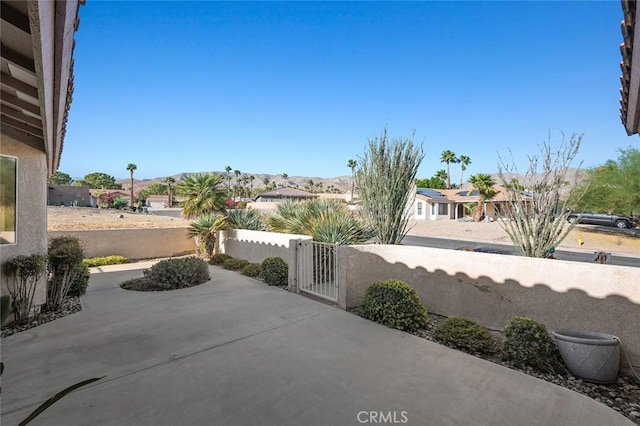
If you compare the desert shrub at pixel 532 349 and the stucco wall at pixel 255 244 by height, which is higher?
the stucco wall at pixel 255 244

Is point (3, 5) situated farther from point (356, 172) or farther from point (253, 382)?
point (356, 172)

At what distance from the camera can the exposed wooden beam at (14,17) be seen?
2.00 m

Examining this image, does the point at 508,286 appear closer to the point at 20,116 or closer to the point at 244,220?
the point at 20,116

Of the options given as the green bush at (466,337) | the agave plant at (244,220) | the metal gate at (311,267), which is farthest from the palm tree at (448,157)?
the green bush at (466,337)

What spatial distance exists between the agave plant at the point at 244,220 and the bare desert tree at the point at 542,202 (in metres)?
9.00

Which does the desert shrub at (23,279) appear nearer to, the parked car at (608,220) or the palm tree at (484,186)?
the parked car at (608,220)

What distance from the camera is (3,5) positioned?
6.48ft

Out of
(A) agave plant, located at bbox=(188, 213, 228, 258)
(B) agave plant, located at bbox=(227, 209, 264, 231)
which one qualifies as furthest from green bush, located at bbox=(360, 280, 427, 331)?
(A) agave plant, located at bbox=(188, 213, 228, 258)

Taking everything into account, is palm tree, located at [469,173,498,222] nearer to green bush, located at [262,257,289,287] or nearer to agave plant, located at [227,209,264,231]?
agave plant, located at [227,209,264,231]

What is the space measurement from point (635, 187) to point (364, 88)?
66.5 feet

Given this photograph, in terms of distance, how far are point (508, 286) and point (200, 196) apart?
11.8 m

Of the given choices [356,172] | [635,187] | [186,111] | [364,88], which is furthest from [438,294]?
[635,187]

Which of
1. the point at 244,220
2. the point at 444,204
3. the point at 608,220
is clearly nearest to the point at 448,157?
the point at 444,204

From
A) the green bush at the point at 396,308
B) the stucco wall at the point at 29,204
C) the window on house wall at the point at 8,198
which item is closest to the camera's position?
the window on house wall at the point at 8,198
